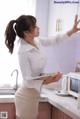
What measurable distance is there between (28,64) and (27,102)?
32 cm

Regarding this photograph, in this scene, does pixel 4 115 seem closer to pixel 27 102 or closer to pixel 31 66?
pixel 27 102

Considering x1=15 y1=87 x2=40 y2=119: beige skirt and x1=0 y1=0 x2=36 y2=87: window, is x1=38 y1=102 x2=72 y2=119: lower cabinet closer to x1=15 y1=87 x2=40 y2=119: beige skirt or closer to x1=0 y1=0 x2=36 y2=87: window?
x1=15 y1=87 x2=40 y2=119: beige skirt

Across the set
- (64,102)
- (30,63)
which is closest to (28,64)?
(30,63)

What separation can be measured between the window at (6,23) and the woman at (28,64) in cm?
92

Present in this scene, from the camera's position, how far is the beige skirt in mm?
2473

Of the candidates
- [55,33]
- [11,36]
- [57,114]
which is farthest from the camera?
[55,33]

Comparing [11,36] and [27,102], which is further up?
[11,36]

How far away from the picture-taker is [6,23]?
342 cm

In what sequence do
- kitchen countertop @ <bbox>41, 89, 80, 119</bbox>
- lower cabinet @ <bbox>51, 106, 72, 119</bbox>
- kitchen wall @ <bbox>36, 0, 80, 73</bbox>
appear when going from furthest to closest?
kitchen wall @ <bbox>36, 0, 80, 73</bbox>, lower cabinet @ <bbox>51, 106, 72, 119</bbox>, kitchen countertop @ <bbox>41, 89, 80, 119</bbox>

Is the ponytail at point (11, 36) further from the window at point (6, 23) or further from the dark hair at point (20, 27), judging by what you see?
the window at point (6, 23)

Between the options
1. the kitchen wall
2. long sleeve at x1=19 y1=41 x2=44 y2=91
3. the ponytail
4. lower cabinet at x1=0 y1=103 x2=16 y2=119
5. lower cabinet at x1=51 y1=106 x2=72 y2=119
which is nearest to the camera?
long sleeve at x1=19 y1=41 x2=44 y2=91

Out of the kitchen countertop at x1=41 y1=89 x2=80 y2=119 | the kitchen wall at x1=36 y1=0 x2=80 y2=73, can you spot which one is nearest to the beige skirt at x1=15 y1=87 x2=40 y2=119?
the kitchen countertop at x1=41 y1=89 x2=80 y2=119

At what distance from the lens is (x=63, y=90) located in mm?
3016

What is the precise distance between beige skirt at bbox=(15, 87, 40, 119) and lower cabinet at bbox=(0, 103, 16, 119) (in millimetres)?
406
